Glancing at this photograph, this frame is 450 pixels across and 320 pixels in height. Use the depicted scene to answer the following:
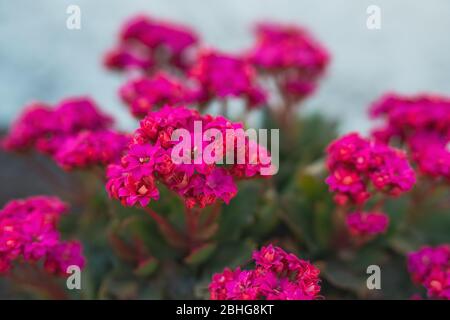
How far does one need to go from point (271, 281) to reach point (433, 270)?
1.43ft

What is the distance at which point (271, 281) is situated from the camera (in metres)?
0.88

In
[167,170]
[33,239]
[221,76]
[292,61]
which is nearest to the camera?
[167,170]

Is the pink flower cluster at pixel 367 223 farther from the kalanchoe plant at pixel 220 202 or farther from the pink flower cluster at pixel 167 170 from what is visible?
the pink flower cluster at pixel 167 170

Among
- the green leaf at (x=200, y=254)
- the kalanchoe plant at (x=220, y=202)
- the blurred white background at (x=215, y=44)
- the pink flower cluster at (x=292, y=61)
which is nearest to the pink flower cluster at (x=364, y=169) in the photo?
the kalanchoe plant at (x=220, y=202)

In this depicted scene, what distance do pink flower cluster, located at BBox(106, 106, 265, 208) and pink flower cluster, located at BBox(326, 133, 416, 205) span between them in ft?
0.78

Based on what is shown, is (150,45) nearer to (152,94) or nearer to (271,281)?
(152,94)

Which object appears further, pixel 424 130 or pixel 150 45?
pixel 150 45

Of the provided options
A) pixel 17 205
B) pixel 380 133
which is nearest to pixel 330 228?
pixel 380 133

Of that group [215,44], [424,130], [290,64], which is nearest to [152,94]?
[290,64]

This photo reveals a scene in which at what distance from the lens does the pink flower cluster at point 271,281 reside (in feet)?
2.82

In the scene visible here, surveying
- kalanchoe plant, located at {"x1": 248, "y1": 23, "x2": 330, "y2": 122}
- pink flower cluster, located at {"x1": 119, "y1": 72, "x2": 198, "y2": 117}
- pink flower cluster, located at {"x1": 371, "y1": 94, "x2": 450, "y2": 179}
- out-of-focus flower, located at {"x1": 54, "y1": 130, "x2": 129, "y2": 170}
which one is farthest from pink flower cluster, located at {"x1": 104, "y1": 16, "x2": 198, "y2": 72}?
pink flower cluster, located at {"x1": 371, "y1": 94, "x2": 450, "y2": 179}

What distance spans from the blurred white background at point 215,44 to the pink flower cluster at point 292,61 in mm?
1216

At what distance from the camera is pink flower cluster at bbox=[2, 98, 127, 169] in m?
1.23

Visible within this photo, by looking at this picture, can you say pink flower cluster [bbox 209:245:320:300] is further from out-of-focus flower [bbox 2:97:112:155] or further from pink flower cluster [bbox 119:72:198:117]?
out-of-focus flower [bbox 2:97:112:155]
